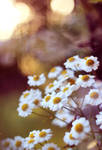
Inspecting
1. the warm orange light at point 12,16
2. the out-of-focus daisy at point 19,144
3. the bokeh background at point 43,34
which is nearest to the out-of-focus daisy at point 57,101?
the out-of-focus daisy at point 19,144

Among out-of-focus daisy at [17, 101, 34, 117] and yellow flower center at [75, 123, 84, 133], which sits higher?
out-of-focus daisy at [17, 101, 34, 117]

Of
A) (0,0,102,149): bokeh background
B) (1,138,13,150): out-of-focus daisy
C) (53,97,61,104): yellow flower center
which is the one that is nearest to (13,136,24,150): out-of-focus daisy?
(1,138,13,150): out-of-focus daisy

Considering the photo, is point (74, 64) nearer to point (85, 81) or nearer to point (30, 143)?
point (85, 81)

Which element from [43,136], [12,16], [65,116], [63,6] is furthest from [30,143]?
[12,16]

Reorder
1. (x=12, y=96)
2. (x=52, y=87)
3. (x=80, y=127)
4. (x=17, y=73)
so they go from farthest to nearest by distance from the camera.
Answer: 1. (x=17, y=73)
2. (x=12, y=96)
3. (x=52, y=87)
4. (x=80, y=127)

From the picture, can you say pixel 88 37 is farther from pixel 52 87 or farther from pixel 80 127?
pixel 80 127

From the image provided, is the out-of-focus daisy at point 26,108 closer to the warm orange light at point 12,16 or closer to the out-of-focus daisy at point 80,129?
the out-of-focus daisy at point 80,129

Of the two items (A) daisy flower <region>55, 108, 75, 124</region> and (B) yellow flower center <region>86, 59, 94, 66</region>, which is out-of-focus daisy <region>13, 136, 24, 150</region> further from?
(B) yellow flower center <region>86, 59, 94, 66</region>

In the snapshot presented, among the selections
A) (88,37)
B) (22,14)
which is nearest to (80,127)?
(88,37)
